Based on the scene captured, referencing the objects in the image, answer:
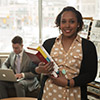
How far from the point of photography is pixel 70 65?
131 cm

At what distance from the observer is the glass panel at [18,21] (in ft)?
13.2

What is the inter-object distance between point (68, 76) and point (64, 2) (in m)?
2.97

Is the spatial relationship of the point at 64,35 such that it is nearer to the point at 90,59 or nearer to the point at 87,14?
the point at 90,59

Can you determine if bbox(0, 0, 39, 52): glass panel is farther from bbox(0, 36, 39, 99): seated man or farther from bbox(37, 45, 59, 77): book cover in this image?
bbox(37, 45, 59, 77): book cover

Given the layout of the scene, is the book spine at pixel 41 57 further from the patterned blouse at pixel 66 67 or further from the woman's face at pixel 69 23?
the woman's face at pixel 69 23

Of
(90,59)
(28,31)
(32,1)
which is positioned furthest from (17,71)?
(90,59)

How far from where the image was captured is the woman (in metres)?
1.30

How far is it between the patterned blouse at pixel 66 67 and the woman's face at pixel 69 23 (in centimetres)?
8

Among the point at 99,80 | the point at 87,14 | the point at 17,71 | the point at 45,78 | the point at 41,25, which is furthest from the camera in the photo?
the point at 41,25

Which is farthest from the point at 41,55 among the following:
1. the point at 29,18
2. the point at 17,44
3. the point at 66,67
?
the point at 29,18

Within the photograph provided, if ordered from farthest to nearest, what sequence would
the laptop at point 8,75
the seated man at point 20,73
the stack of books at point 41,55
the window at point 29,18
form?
the window at point 29,18
the seated man at point 20,73
the laptop at point 8,75
the stack of books at point 41,55

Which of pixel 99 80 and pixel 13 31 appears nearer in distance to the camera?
pixel 99 80

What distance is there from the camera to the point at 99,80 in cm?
279

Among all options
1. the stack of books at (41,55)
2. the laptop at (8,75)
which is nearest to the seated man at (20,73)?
the laptop at (8,75)
